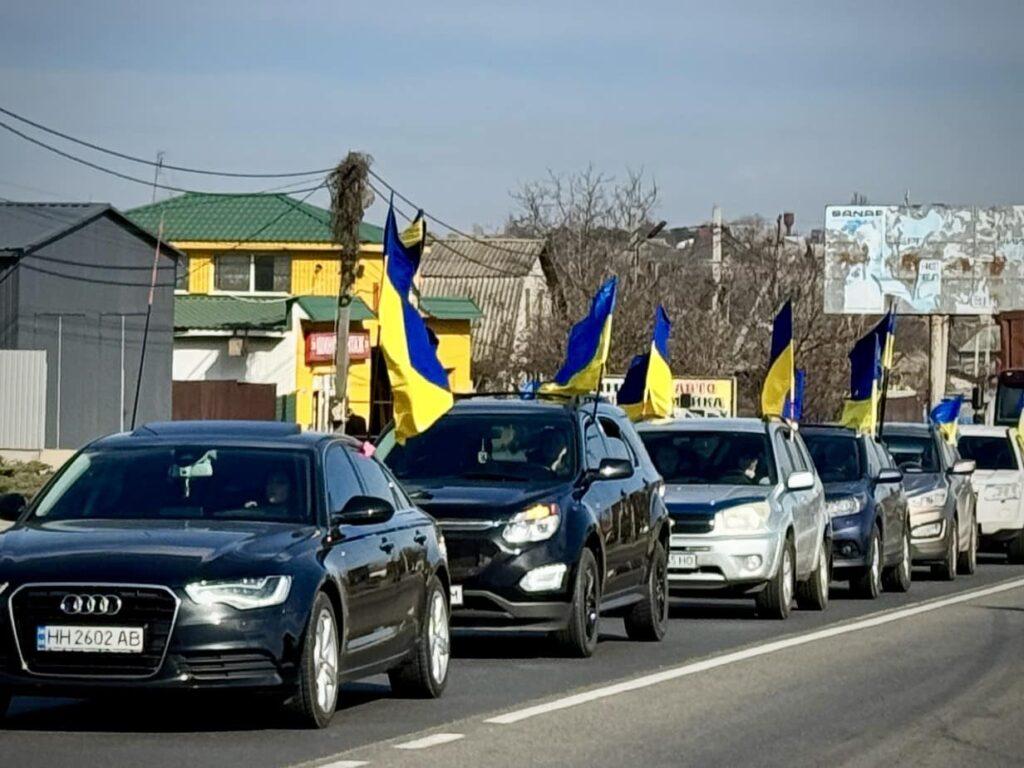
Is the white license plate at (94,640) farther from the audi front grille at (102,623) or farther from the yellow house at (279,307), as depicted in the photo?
the yellow house at (279,307)

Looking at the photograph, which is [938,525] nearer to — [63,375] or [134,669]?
[134,669]

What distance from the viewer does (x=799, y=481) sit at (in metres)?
20.5

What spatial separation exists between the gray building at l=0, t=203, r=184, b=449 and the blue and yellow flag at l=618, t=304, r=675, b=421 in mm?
18720

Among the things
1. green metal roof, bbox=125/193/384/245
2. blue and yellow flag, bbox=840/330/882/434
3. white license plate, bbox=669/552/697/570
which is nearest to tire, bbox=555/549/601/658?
white license plate, bbox=669/552/697/570

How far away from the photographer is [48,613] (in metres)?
10.4

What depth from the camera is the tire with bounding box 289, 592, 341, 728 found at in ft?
35.3

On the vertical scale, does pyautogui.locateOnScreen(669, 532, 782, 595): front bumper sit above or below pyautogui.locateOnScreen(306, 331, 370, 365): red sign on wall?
below

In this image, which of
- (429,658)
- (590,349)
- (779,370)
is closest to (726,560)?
(590,349)

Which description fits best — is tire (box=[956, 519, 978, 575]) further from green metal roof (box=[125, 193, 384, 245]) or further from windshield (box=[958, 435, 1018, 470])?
green metal roof (box=[125, 193, 384, 245])

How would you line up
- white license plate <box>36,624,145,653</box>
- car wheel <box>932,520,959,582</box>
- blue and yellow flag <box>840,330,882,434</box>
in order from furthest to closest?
blue and yellow flag <box>840,330,882,434</box> → car wheel <box>932,520,959,582</box> → white license plate <box>36,624,145,653</box>

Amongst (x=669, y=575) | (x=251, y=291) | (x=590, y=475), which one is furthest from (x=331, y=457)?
(x=251, y=291)

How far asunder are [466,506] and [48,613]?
5308 mm

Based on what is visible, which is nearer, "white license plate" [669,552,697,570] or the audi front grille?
the audi front grille

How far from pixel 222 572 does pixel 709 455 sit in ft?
36.9
